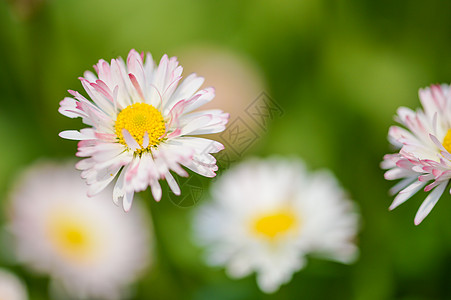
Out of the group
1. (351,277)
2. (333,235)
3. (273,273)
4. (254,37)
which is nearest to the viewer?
(273,273)

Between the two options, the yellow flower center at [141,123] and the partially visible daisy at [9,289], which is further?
the partially visible daisy at [9,289]

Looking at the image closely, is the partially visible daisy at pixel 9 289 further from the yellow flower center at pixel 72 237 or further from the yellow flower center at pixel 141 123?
the yellow flower center at pixel 141 123

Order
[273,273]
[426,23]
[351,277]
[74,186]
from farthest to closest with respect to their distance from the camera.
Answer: [426,23], [74,186], [351,277], [273,273]

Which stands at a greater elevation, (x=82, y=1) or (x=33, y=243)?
(x=82, y=1)

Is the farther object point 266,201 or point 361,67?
point 361,67

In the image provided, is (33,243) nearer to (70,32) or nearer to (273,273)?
(273,273)

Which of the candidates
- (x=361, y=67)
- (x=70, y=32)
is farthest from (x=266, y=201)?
(x=70, y=32)

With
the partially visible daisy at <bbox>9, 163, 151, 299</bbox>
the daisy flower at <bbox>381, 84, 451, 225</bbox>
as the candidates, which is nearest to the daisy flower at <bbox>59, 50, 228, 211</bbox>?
the daisy flower at <bbox>381, 84, 451, 225</bbox>

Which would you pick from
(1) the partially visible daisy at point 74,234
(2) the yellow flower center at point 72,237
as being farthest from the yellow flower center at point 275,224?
(2) the yellow flower center at point 72,237
